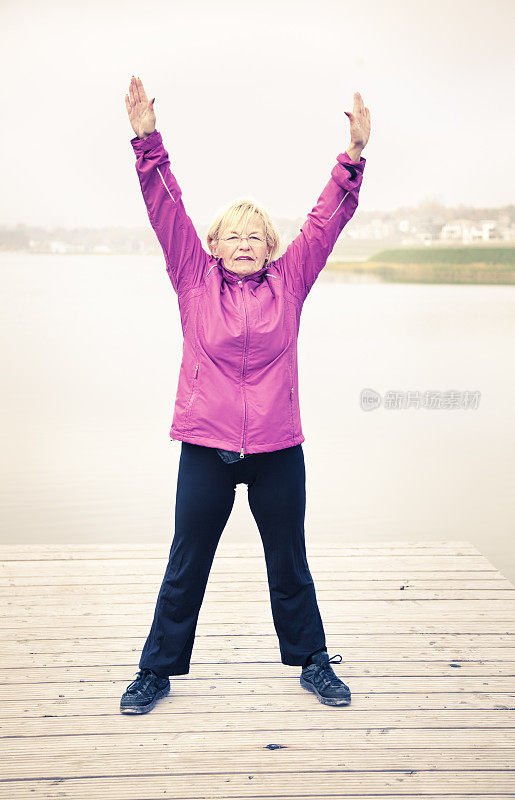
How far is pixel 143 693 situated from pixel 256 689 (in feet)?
1.00

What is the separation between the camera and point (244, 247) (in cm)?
210

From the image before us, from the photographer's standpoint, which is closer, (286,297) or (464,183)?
(286,297)

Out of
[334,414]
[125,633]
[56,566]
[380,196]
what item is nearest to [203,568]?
[125,633]

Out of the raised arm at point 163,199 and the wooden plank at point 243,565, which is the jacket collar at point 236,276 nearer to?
the raised arm at point 163,199

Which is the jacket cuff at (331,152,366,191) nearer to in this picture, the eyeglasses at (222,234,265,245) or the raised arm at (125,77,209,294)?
the eyeglasses at (222,234,265,245)

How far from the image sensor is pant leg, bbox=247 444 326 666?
214 centimetres

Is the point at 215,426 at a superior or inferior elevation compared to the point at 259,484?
superior

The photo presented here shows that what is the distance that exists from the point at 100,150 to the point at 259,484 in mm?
4549

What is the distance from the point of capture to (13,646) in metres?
2.57

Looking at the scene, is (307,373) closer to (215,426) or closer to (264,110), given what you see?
(264,110)

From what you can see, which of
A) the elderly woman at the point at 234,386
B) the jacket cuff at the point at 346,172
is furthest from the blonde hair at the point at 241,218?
the jacket cuff at the point at 346,172

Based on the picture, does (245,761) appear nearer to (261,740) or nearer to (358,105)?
(261,740)

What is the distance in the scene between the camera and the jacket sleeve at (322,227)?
84.1 inches

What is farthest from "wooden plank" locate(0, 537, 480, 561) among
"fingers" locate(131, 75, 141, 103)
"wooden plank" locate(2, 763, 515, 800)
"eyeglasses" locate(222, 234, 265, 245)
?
"fingers" locate(131, 75, 141, 103)
